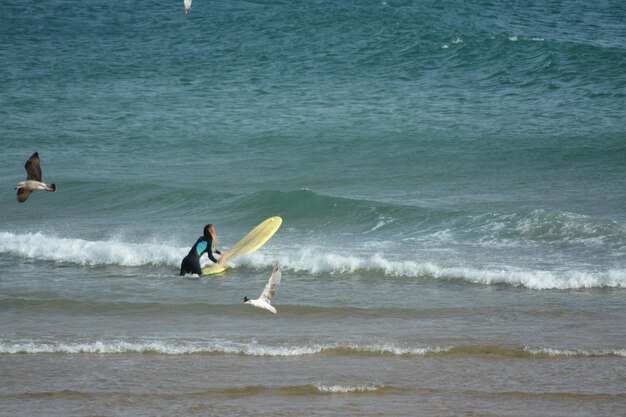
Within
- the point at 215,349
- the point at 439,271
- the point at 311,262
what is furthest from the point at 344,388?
the point at 311,262

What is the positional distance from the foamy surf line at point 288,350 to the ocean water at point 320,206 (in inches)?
1.3

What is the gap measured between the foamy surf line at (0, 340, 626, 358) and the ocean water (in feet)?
0.11

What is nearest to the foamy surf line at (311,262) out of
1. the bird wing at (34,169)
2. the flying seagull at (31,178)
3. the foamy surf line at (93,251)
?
the foamy surf line at (93,251)

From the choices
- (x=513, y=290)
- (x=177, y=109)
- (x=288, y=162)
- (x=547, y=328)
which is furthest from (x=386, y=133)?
(x=547, y=328)

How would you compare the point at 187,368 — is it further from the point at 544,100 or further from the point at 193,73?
the point at 193,73

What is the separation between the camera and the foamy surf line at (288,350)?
395 inches

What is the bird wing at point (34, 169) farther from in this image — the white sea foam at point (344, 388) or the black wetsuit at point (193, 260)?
the white sea foam at point (344, 388)

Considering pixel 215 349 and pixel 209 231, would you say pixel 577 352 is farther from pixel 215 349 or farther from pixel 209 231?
pixel 209 231

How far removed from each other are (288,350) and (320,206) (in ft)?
26.1

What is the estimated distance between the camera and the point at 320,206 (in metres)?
17.9

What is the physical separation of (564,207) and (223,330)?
8.59 meters

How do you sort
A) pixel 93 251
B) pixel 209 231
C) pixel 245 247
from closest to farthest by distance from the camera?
pixel 209 231 < pixel 245 247 < pixel 93 251

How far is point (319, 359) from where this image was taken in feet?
32.7

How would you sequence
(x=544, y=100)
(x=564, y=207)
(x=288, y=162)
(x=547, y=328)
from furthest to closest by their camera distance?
(x=544, y=100), (x=288, y=162), (x=564, y=207), (x=547, y=328)
